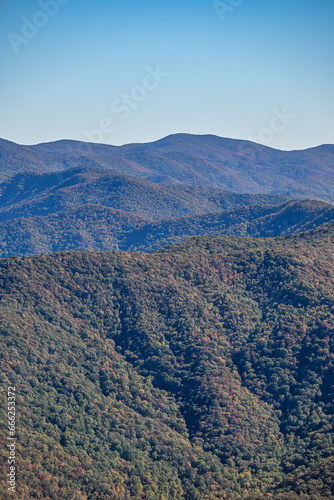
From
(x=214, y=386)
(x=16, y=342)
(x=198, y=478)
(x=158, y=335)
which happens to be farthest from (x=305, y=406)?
(x=16, y=342)

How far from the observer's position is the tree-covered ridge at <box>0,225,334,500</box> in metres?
64.6

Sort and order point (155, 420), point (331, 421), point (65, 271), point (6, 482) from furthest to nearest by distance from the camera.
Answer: point (65, 271), point (155, 420), point (331, 421), point (6, 482)

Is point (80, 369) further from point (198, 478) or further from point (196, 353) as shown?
point (198, 478)

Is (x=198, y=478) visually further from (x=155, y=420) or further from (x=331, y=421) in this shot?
(x=331, y=421)

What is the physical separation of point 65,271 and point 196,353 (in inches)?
1078

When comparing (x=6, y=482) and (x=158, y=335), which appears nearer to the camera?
(x=6, y=482)

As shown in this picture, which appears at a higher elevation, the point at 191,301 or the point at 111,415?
the point at 191,301

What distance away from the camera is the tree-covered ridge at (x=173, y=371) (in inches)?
2544

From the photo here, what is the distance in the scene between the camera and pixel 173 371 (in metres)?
84.7

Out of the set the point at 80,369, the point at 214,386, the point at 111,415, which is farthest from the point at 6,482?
the point at 214,386

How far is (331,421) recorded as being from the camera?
71.6 m

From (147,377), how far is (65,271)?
82.9 ft

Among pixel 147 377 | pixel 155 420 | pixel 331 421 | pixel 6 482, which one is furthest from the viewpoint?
pixel 147 377

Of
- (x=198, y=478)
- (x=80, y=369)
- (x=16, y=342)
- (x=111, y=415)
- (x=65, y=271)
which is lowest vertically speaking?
(x=198, y=478)
